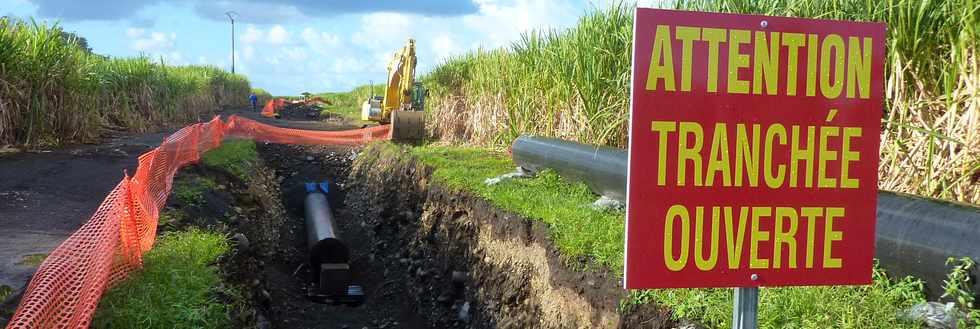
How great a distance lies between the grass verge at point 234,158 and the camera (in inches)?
384

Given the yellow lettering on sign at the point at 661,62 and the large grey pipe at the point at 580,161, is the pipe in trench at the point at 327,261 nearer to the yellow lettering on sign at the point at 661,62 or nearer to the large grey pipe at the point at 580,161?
the large grey pipe at the point at 580,161

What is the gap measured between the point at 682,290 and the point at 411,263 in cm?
477

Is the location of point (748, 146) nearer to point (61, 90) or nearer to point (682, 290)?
point (682, 290)

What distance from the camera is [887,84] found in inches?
182

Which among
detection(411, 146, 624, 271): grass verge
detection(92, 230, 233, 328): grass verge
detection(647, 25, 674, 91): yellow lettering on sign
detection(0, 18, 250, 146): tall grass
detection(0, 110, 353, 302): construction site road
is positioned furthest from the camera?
detection(0, 18, 250, 146): tall grass

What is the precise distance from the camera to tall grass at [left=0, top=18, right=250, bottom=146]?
1067cm

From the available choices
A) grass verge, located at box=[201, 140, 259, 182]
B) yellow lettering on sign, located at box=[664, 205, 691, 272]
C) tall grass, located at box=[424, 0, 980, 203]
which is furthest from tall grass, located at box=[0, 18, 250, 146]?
yellow lettering on sign, located at box=[664, 205, 691, 272]

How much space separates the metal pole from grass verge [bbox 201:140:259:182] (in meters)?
8.74

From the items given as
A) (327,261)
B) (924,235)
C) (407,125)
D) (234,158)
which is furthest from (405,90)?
(924,235)

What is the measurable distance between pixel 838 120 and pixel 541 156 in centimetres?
602

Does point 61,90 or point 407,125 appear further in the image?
→ point 407,125

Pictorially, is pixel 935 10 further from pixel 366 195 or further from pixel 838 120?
Answer: pixel 366 195

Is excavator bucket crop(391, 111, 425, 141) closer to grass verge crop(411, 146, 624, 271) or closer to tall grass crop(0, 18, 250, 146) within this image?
grass verge crop(411, 146, 624, 271)

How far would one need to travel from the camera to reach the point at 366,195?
11.7 meters
